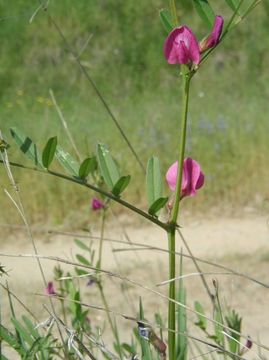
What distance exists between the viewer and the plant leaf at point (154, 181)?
1.46 metres

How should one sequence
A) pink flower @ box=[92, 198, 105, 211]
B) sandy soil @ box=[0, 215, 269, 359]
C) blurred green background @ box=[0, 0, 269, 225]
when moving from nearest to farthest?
pink flower @ box=[92, 198, 105, 211] < sandy soil @ box=[0, 215, 269, 359] < blurred green background @ box=[0, 0, 269, 225]

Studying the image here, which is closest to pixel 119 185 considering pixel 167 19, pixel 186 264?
pixel 167 19

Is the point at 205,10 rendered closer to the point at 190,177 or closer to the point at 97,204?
the point at 190,177

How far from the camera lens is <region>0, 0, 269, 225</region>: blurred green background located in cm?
620

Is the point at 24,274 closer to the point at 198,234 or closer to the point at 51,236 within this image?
the point at 51,236

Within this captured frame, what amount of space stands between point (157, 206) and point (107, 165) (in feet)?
0.57

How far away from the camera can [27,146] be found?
1.49 m

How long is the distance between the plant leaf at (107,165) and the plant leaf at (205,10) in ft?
0.84

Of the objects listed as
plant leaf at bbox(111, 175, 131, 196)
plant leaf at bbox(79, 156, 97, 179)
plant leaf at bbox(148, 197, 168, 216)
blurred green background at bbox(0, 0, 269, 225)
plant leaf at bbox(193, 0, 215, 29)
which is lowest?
plant leaf at bbox(148, 197, 168, 216)

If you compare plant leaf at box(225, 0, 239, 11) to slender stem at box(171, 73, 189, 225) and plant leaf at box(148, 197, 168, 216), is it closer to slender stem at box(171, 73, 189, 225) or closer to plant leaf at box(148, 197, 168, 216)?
slender stem at box(171, 73, 189, 225)

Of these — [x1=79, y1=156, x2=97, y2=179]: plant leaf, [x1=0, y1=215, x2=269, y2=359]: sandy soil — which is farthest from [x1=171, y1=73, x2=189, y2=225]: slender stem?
[x1=0, y1=215, x2=269, y2=359]: sandy soil

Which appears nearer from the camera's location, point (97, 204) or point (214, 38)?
point (214, 38)

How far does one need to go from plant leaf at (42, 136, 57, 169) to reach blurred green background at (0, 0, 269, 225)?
155 inches

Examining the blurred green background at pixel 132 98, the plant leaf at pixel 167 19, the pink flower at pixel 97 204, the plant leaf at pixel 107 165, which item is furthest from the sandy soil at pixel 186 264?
the plant leaf at pixel 167 19
